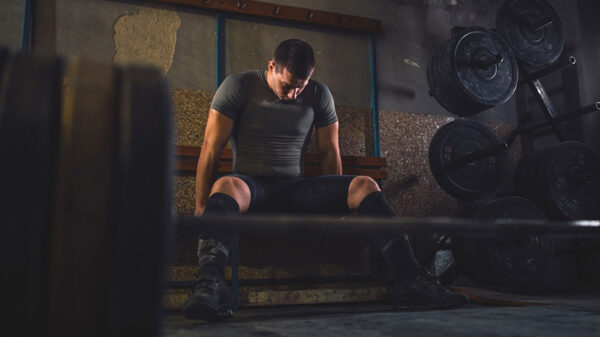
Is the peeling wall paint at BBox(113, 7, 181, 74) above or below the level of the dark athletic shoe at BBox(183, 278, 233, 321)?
above

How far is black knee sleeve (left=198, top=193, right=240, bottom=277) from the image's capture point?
137 centimetres

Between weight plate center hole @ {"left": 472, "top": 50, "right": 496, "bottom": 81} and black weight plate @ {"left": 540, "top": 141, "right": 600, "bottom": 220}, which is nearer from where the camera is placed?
black weight plate @ {"left": 540, "top": 141, "right": 600, "bottom": 220}

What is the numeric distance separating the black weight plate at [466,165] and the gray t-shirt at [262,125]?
88cm

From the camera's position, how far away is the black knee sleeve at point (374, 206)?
1539mm

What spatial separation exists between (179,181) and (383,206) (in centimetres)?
95

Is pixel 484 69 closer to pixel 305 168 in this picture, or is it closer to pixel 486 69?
pixel 486 69

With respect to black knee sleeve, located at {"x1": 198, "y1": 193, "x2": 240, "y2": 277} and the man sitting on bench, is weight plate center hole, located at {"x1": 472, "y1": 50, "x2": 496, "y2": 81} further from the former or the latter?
black knee sleeve, located at {"x1": 198, "y1": 193, "x2": 240, "y2": 277}

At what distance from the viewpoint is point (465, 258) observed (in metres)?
2.19

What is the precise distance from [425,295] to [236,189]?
65cm

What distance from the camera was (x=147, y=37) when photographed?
2236 millimetres

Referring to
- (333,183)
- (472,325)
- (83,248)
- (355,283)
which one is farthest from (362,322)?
(355,283)

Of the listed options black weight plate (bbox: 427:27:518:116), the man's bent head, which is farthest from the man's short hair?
black weight plate (bbox: 427:27:518:116)

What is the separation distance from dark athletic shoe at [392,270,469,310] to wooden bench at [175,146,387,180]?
0.81 meters

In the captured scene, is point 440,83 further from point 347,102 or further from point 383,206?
point 383,206
